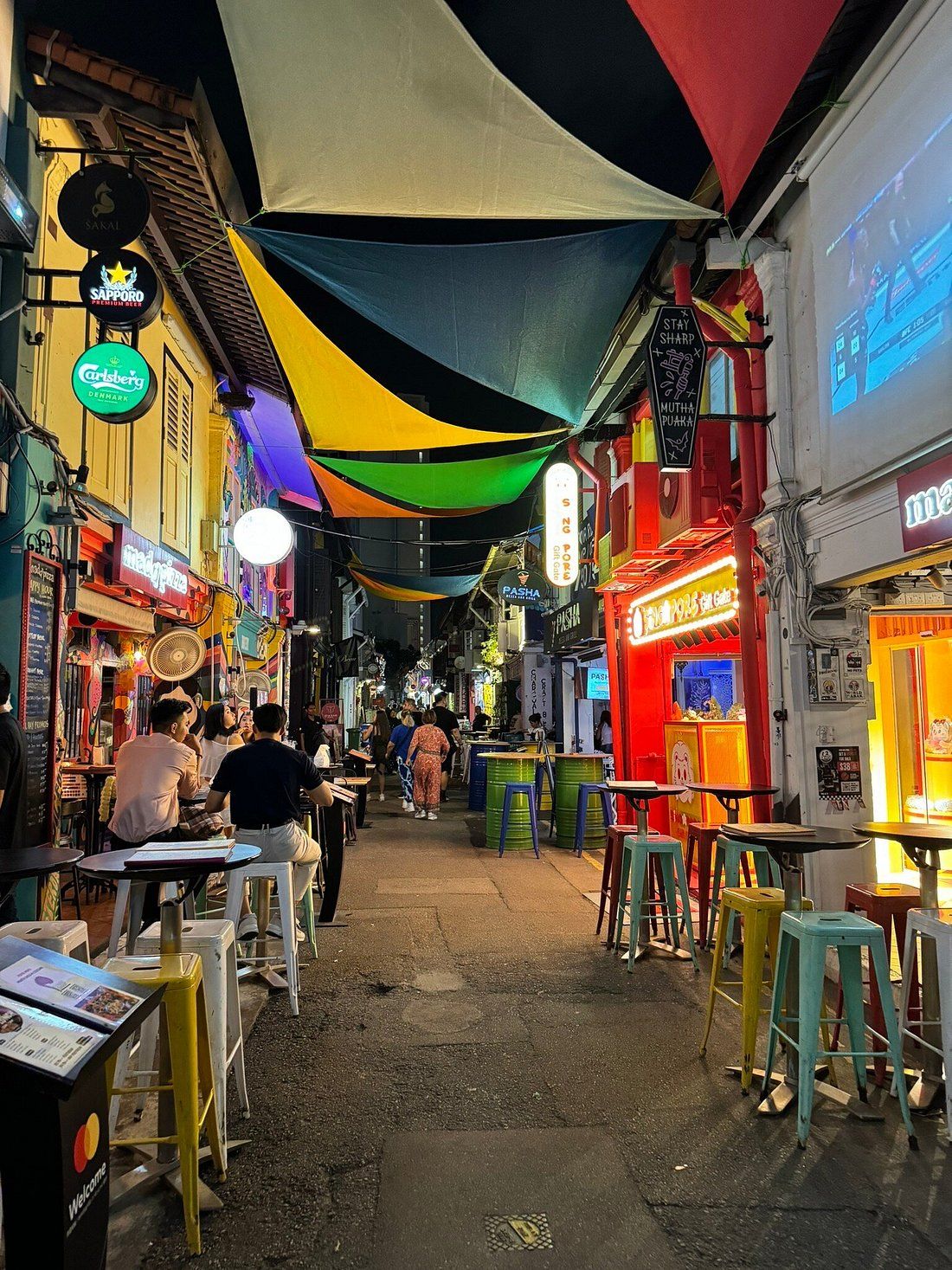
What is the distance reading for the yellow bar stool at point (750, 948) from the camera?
388 cm

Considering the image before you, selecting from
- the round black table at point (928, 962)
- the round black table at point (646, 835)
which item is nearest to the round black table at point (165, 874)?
the round black table at point (928, 962)

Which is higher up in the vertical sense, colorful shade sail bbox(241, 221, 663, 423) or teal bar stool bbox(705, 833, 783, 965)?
colorful shade sail bbox(241, 221, 663, 423)

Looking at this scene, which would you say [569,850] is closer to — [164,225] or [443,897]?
[443,897]

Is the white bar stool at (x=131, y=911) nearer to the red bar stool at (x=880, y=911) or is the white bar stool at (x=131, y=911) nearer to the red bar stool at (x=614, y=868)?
the red bar stool at (x=614, y=868)

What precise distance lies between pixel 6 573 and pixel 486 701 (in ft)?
86.2

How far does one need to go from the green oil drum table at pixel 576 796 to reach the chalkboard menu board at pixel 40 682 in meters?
6.44

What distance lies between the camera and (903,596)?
6.30 metres

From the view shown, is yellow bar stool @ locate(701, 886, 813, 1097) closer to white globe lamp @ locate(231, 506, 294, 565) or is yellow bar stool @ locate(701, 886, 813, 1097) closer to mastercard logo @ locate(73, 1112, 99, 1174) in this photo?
mastercard logo @ locate(73, 1112, 99, 1174)

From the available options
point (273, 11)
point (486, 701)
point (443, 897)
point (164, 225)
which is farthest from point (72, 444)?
point (486, 701)

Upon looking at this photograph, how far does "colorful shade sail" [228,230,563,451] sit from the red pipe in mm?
2390

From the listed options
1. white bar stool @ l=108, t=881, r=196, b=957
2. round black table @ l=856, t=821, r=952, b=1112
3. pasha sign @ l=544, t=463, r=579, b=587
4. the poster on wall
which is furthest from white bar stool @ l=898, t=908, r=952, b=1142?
pasha sign @ l=544, t=463, r=579, b=587

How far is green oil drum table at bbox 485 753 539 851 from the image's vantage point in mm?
10531

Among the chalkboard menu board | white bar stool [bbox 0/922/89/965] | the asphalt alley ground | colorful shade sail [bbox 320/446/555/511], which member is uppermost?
colorful shade sail [bbox 320/446/555/511]

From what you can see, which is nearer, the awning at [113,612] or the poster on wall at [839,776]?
the poster on wall at [839,776]
